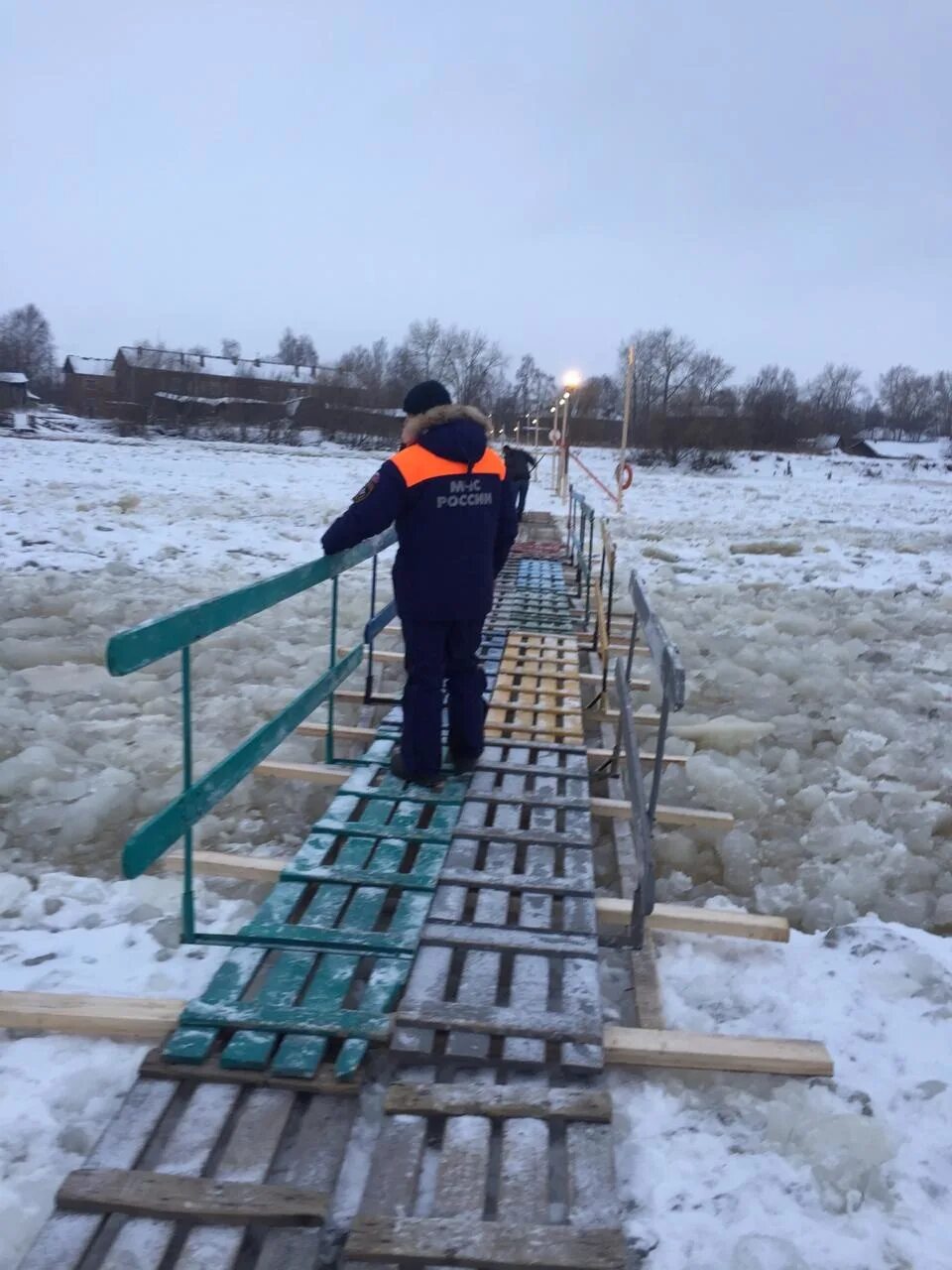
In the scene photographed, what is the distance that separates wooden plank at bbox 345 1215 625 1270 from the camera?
6.47ft

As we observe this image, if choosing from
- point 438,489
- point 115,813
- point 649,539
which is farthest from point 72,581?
point 649,539

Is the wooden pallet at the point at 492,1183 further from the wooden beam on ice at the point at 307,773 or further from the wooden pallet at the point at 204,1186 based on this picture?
the wooden beam on ice at the point at 307,773

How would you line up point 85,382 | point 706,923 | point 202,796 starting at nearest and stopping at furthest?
point 202,796, point 706,923, point 85,382

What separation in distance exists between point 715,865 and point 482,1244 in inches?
101

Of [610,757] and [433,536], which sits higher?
[433,536]

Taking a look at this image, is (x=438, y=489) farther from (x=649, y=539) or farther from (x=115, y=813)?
(x=649, y=539)

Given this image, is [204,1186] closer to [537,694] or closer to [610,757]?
[610,757]

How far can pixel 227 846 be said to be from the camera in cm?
419

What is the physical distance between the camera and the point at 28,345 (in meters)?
88.3

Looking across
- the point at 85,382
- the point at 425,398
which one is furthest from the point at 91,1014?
the point at 85,382

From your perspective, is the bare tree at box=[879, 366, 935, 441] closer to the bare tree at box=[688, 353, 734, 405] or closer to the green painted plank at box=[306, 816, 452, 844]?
the bare tree at box=[688, 353, 734, 405]

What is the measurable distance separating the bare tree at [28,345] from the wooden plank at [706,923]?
279 ft

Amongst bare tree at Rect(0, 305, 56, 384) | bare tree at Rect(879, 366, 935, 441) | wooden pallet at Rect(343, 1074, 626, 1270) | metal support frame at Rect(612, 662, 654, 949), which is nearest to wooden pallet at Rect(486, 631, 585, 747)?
metal support frame at Rect(612, 662, 654, 949)

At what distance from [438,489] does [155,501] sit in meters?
12.9
